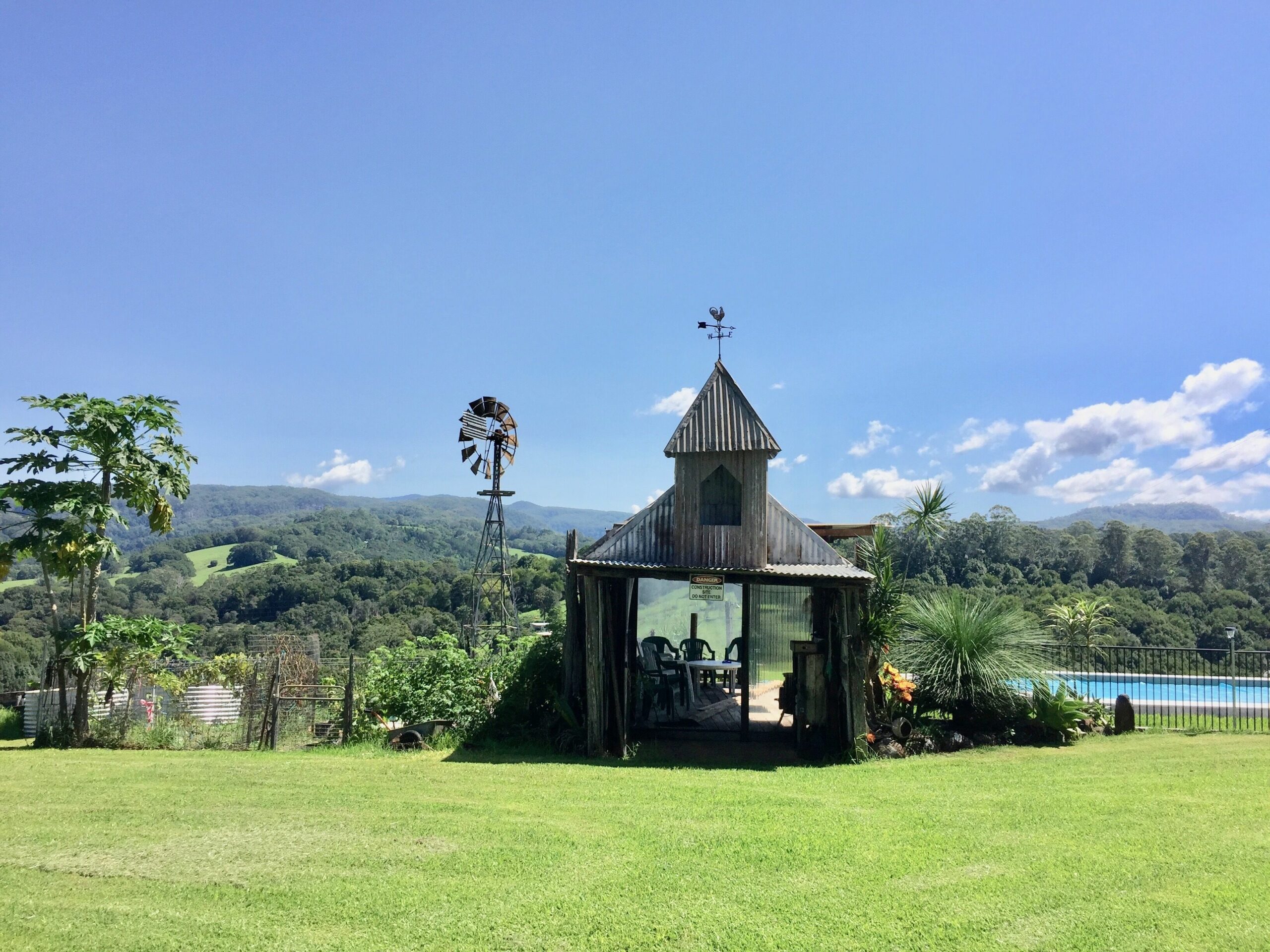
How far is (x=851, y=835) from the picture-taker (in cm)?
608

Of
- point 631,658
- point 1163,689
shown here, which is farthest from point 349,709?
point 1163,689

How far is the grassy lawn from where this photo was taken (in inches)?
171

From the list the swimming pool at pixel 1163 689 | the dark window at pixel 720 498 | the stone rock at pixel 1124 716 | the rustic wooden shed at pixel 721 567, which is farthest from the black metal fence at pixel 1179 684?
the dark window at pixel 720 498

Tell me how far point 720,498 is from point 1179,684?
33.4ft

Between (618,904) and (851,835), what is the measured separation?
2.30m

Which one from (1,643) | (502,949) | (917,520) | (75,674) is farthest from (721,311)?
(1,643)

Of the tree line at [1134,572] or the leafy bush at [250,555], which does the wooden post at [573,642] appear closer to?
the tree line at [1134,572]

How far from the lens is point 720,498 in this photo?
10.7 m

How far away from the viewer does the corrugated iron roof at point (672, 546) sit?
33.5 ft

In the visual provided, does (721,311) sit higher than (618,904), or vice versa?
(721,311)

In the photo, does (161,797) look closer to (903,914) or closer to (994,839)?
(903,914)

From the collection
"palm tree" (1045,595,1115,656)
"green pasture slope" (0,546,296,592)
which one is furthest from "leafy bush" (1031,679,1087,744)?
"green pasture slope" (0,546,296,592)

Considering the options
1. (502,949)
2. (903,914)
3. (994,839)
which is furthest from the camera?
(994,839)

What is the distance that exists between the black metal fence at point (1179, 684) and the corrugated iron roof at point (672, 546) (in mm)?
3961
